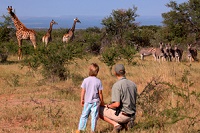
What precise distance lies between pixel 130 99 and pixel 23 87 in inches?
252

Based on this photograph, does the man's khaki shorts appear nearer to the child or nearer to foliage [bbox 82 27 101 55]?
the child

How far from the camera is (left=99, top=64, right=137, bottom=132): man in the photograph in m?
6.99

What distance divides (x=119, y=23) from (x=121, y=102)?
21576 mm

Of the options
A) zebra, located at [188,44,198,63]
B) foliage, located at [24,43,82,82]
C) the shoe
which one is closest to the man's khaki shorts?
the shoe

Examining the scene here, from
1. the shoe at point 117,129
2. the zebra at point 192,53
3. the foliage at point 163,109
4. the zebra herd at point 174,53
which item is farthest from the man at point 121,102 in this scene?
the zebra at point 192,53

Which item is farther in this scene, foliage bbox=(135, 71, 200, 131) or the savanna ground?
the savanna ground

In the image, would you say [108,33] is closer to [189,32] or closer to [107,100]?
[189,32]

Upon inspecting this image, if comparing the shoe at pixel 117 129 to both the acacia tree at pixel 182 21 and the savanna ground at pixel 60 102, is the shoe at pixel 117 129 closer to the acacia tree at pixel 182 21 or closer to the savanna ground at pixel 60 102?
the savanna ground at pixel 60 102

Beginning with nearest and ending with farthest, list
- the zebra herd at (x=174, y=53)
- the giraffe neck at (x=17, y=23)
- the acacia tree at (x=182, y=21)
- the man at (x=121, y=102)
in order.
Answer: the man at (x=121, y=102)
the zebra herd at (x=174, y=53)
the giraffe neck at (x=17, y=23)
the acacia tree at (x=182, y=21)

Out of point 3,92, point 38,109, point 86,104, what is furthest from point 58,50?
point 86,104

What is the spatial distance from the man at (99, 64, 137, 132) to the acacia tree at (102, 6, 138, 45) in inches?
818

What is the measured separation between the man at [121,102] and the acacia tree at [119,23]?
2077 cm

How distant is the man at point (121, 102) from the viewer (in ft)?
22.9

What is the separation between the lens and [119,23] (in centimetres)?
2831
